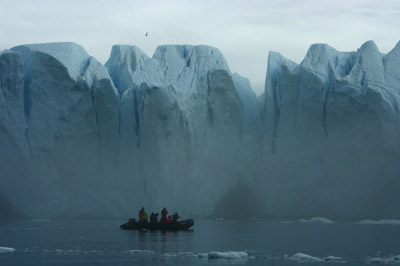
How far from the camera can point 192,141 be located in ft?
112

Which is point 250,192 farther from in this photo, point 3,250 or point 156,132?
point 3,250

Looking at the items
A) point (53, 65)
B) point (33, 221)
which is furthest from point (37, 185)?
point (53, 65)

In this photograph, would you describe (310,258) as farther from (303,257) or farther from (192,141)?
(192,141)

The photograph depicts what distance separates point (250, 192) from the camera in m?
34.5

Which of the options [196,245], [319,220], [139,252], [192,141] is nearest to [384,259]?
[196,245]

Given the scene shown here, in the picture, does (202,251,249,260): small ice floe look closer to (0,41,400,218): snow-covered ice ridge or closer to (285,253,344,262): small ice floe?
(285,253,344,262): small ice floe

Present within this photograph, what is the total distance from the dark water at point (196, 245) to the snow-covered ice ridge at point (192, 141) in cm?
519

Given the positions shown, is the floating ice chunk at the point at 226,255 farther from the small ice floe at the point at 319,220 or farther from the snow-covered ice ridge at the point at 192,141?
the snow-covered ice ridge at the point at 192,141

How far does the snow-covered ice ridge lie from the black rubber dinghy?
5.99 m

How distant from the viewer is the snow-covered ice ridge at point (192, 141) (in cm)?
3234

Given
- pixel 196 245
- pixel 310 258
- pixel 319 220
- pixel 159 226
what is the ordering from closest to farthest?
pixel 310 258 → pixel 196 245 → pixel 159 226 → pixel 319 220

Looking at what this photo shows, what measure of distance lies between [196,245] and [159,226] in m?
6.64

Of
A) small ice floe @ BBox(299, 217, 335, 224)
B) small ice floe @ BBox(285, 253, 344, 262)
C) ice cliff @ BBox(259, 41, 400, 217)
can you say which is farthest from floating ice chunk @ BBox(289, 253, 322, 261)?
ice cliff @ BBox(259, 41, 400, 217)

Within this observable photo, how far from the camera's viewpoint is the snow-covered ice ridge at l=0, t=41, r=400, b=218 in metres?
32.3
